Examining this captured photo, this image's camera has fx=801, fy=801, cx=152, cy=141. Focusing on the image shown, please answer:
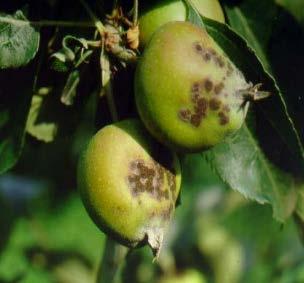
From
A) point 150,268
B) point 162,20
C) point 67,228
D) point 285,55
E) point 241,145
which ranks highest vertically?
point 162,20

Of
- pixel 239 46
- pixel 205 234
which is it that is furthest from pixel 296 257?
pixel 239 46

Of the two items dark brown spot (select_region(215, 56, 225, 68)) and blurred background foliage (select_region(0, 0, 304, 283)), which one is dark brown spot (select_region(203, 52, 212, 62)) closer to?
dark brown spot (select_region(215, 56, 225, 68))

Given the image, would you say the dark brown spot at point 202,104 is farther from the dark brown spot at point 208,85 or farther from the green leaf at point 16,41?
the green leaf at point 16,41

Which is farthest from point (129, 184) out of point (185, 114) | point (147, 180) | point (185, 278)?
point (185, 278)

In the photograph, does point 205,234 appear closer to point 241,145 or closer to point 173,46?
point 241,145

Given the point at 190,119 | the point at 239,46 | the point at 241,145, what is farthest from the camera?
the point at 241,145

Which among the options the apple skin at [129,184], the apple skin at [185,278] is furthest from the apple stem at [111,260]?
the apple skin at [185,278]
